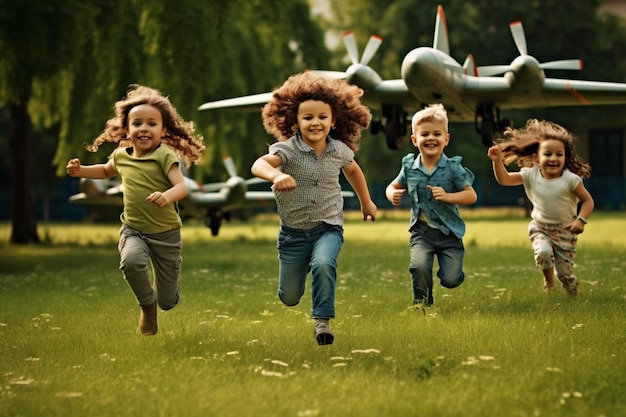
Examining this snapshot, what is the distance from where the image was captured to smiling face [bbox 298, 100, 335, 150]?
21.6 ft

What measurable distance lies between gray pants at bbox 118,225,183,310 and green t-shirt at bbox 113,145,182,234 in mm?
72

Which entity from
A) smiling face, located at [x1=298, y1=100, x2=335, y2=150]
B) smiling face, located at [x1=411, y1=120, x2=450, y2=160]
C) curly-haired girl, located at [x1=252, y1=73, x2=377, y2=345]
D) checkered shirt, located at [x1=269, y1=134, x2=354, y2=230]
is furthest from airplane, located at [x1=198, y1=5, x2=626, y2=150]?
checkered shirt, located at [x1=269, y1=134, x2=354, y2=230]

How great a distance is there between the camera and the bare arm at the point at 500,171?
25.1ft

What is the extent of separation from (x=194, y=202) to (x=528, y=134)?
55.3ft

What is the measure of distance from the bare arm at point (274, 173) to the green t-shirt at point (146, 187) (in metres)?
0.80

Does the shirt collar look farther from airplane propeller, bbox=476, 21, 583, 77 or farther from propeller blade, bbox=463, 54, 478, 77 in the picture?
propeller blade, bbox=463, 54, 478, 77

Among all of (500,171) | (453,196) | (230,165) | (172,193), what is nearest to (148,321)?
(172,193)

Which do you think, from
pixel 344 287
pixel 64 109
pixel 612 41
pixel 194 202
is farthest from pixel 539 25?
pixel 344 287

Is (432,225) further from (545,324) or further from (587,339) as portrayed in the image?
(587,339)

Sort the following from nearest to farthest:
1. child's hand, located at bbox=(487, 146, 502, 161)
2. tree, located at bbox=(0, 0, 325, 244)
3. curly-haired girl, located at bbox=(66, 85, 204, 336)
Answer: curly-haired girl, located at bbox=(66, 85, 204, 336) < child's hand, located at bbox=(487, 146, 502, 161) < tree, located at bbox=(0, 0, 325, 244)

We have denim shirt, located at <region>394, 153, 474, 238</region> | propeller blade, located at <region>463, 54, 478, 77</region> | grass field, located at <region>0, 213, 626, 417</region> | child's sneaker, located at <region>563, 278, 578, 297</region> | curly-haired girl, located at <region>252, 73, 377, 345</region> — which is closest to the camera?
grass field, located at <region>0, 213, 626, 417</region>

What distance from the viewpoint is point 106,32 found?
53.1ft

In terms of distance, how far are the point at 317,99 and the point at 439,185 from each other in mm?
1586

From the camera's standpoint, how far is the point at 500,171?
8.07 meters
